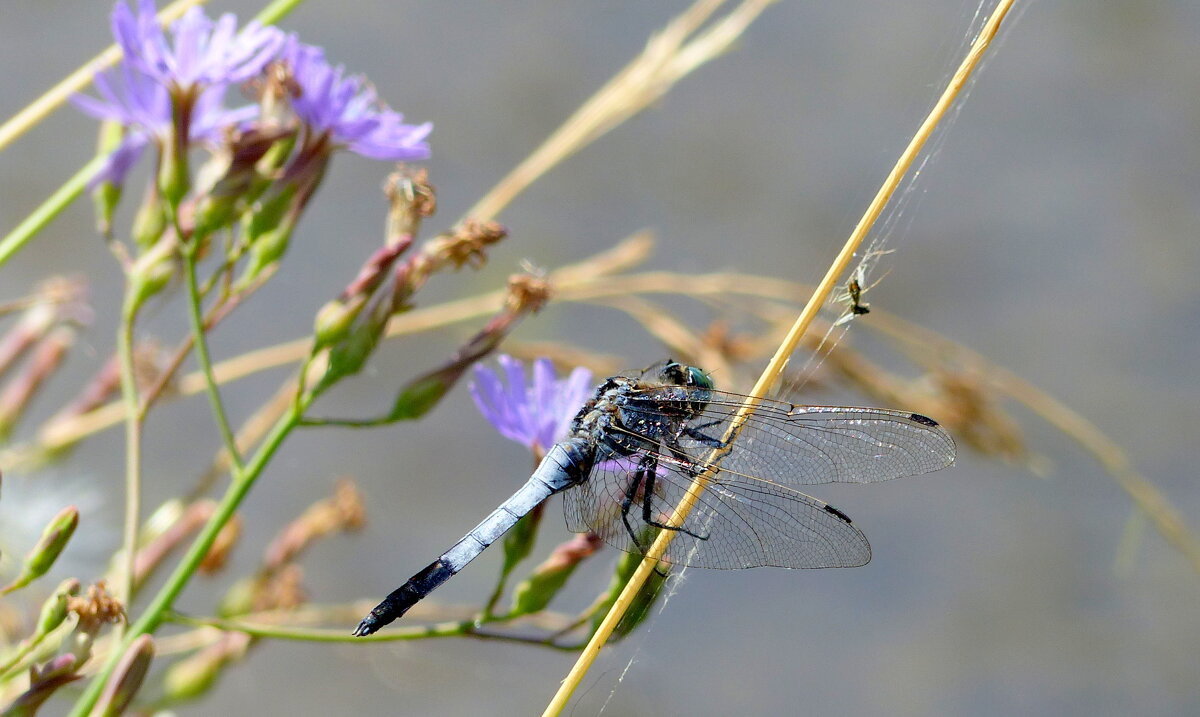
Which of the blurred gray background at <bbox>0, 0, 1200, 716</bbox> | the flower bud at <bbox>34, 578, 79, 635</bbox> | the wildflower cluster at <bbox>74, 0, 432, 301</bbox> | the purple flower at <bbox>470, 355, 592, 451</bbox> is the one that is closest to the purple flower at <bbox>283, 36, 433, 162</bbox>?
the wildflower cluster at <bbox>74, 0, 432, 301</bbox>

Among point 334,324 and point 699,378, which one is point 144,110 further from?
point 699,378

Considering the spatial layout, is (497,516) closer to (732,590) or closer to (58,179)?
(732,590)

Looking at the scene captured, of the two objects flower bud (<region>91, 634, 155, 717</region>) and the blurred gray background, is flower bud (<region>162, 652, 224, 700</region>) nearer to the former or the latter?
flower bud (<region>91, 634, 155, 717</region>)

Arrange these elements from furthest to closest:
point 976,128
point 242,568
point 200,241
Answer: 1. point 976,128
2. point 242,568
3. point 200,241

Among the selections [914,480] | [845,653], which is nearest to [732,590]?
[845,653]

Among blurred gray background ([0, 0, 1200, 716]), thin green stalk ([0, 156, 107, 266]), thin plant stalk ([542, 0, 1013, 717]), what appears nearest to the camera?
thin plant stalk ([542, 0, 1013, 717])

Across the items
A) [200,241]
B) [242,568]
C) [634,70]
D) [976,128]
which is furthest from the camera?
[976,128]

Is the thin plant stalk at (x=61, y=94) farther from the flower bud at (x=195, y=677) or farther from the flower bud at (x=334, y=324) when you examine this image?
the flower bud at (x=195, y=677)
